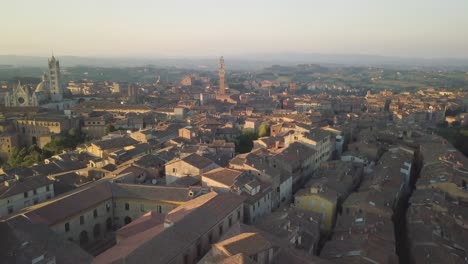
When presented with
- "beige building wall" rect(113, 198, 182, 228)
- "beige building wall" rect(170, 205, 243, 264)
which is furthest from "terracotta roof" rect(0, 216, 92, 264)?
"beige building wall" rect(113, 198, 182, 228)

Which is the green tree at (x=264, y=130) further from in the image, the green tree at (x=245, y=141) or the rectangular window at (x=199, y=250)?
the rectangular window at (x=199, y=250)

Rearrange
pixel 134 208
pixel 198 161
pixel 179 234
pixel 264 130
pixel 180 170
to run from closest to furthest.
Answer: pixel 179 234
pixel 134 208
pixel 180 170
pixel 198 161
pixel 264 130

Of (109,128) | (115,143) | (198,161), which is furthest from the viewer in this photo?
(109,128)

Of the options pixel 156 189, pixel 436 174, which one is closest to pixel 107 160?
pixel 156 189

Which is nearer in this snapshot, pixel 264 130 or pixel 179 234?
pixel 179 234

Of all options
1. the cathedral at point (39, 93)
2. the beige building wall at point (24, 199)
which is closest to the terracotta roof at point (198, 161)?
the beige building wall at point (24, 199)

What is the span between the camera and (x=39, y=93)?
234ft

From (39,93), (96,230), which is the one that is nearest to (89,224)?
(96,230)

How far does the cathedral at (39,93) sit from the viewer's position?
6456 centimetres

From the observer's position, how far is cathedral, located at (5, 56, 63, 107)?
212 ft

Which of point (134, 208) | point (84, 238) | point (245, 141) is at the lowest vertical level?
point (84, 238)

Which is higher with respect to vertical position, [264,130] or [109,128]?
[264,130]

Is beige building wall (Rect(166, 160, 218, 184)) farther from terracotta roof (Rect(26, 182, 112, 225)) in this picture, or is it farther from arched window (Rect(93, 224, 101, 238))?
arched window (Rect(93, 224, 101, 238))

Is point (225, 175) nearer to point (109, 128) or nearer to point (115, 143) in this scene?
point (115, 143)
